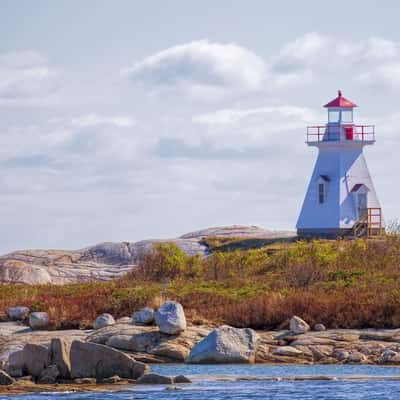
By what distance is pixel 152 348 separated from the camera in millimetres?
28141

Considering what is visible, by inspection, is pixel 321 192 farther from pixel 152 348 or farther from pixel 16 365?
pixel 16 365

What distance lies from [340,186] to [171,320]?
3034cm

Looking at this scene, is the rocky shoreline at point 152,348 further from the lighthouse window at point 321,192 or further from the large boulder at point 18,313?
the lighthouse window at point 321,192

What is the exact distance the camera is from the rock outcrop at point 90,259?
151 feet

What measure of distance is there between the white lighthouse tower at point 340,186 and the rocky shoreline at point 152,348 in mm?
27562

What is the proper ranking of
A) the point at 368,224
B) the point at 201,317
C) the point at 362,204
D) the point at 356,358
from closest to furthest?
the point at 356,358 → the point at 201,317 → the point at 368,224 → the point at 362,204

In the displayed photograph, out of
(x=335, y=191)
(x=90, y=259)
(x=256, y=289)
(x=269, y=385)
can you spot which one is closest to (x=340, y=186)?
(x=335, y=191)

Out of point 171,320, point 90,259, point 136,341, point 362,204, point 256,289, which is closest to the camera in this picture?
point 171,320

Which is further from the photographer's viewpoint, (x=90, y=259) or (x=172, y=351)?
(x=90, y=259)

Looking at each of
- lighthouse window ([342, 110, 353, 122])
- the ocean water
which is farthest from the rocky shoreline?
lighthouse window ([342, 110, 353, 122])

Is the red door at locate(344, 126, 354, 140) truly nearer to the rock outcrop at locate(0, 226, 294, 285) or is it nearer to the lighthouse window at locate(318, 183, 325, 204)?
the lighthouse window at locate(318, 183, 325, 204)

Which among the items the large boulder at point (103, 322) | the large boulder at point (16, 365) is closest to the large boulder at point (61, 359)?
the large boulder at point (16, 365)

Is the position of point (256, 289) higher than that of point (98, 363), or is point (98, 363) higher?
point (256, 289)

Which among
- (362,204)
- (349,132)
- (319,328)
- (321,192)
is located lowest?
(319,328)
